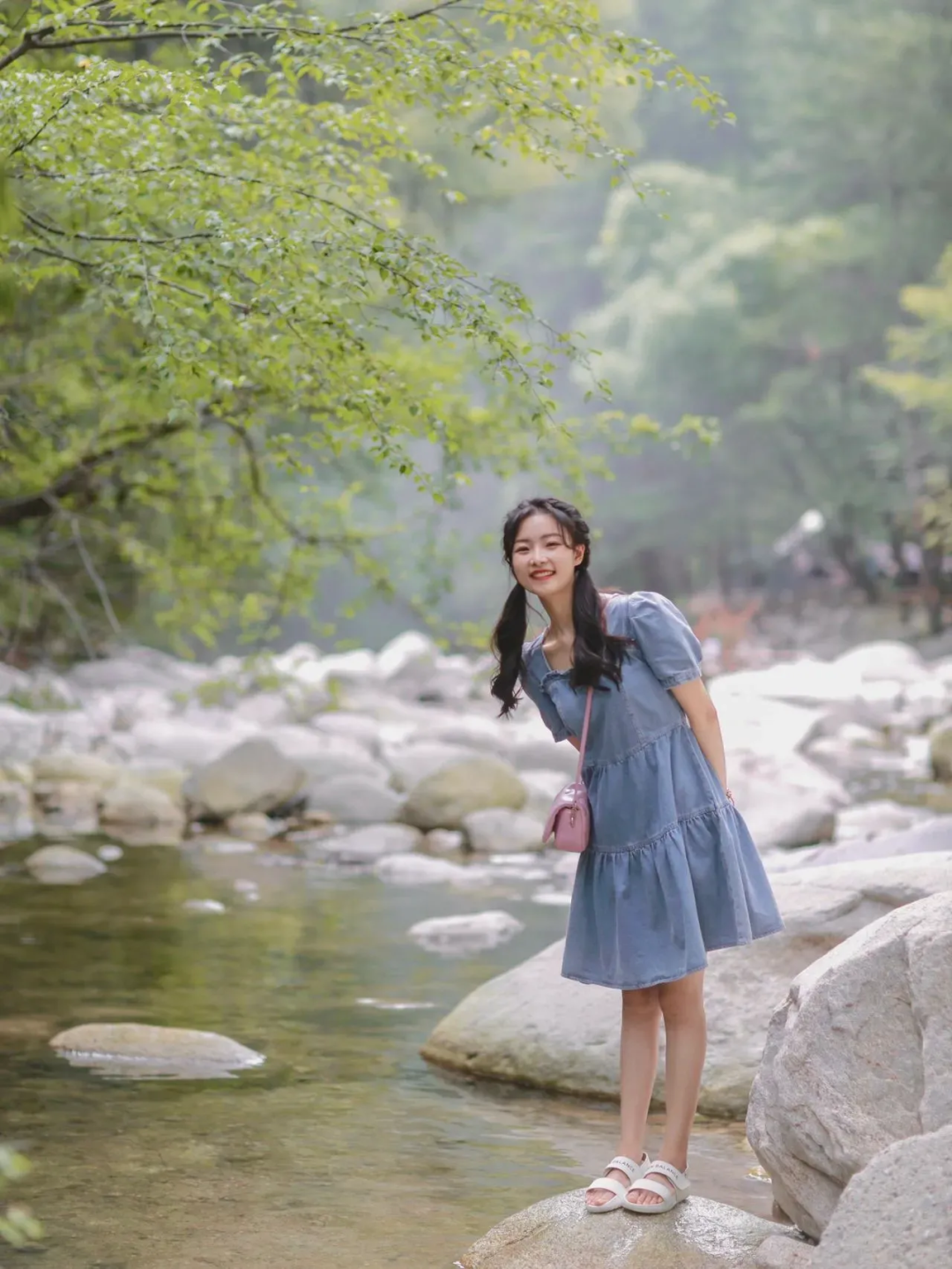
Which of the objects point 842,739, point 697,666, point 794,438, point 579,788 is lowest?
point 842,739

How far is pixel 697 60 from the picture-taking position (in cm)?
4175

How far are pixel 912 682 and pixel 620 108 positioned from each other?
1461cm

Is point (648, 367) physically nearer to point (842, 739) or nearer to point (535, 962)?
point (842, 739)

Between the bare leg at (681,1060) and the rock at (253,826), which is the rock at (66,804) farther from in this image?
the bare leg at (681,1060)

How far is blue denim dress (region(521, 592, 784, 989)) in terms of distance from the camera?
384cm

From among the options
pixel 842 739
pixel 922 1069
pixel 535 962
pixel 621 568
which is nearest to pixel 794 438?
pixel 621 568

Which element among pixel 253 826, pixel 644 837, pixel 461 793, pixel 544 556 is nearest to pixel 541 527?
pixel 544 556

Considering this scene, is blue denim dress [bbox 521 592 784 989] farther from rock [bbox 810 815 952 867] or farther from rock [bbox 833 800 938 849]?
rock [bbox 833 800 938 849]

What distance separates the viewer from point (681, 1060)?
392 cm

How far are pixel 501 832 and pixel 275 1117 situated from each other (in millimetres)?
7099

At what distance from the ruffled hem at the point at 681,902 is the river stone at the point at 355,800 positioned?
929 cm

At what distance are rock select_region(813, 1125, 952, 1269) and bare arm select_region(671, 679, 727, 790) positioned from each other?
1054 millimetres

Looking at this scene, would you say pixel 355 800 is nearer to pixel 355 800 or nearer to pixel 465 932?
pixel 355 800

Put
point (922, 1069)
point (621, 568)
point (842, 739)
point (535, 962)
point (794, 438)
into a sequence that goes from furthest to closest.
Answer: point (621, 568), point (794, 438), point (842, 739), point (535, 962), point (922, 1069)
